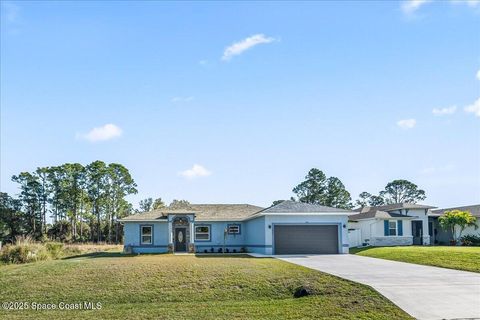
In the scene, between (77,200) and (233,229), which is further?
(77,200)

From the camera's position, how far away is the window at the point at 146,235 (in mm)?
33469

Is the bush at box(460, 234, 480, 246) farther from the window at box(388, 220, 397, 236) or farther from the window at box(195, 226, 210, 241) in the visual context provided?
the window at box(195, 226, 210, 241)

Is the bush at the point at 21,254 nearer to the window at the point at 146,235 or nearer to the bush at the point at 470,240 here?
the window at the point at 146,235

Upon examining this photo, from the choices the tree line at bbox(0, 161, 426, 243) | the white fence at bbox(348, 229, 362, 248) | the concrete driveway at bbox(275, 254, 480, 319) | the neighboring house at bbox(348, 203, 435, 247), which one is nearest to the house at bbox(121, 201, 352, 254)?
the neighboring house at bbox(348, 203, 435, 247)

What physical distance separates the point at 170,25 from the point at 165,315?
11613mm

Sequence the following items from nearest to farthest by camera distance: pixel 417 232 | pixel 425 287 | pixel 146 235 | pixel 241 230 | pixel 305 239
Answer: pixel 425 287 → pixel 305 239 → pixel 146 235 → pixel 241 230 → pixel 417 232

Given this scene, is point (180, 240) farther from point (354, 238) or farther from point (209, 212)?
point (354, 238)

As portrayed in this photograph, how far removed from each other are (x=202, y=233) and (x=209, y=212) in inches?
83.6

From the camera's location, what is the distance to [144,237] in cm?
3353

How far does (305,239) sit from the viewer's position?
98.5 ft

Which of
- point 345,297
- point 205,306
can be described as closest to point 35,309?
point 205,306

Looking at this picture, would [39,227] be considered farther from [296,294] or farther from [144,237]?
[296,294]

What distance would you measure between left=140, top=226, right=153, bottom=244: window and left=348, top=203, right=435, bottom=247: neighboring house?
15.0 meters

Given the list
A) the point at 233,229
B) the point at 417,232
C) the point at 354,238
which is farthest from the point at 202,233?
the point at 417,232
